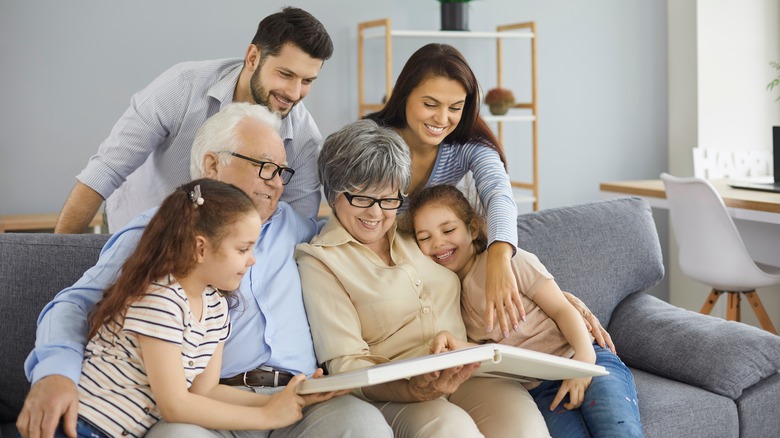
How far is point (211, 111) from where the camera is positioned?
8.25 ft

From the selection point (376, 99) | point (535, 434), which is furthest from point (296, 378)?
point (376, 99)

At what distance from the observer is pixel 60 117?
3.70 metres

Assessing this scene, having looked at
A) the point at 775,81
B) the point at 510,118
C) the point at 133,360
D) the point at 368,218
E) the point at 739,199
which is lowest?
the point at 133,360

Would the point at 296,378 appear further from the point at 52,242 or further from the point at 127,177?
the point at 127,177

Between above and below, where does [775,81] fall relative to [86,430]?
above

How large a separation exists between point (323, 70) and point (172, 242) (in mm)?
2654

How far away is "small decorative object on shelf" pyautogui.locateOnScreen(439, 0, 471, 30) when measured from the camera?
162 inches

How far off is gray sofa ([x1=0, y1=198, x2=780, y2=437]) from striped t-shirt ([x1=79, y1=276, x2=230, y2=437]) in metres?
0.45

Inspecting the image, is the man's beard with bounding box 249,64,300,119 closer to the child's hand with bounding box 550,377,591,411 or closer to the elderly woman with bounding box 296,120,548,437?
the elderly woman with bounding box 296,120,548,437

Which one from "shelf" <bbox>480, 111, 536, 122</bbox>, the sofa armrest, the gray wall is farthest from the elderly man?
"shelf" <bbox>480, 111, 536, 122</bbox>

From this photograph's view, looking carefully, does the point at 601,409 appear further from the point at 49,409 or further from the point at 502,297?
the point at 49,409

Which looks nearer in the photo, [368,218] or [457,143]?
[368,218]

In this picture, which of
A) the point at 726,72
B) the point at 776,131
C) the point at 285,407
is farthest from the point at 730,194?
the point at 285,407

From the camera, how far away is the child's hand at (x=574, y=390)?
1.96 metres
